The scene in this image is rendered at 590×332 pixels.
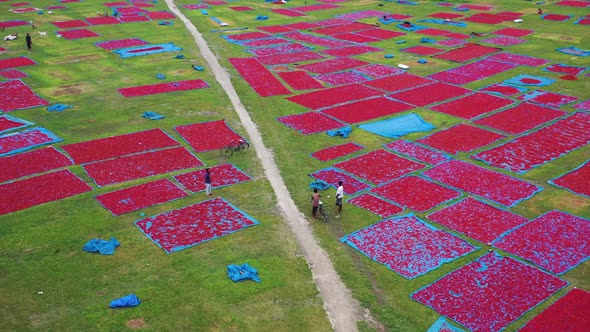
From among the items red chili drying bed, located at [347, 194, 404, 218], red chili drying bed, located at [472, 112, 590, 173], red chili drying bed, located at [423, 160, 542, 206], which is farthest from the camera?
red chili drying bed, located at [472, 112, 590, 173]

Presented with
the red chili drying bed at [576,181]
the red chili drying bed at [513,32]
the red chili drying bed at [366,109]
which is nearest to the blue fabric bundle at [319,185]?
the red chili drying bed at [366,109]

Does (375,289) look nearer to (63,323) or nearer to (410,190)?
(410,190)

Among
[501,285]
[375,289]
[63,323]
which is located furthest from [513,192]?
[63,323]

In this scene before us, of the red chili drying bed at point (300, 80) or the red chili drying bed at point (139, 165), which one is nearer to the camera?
the red chili drying bed at point (139, 165)

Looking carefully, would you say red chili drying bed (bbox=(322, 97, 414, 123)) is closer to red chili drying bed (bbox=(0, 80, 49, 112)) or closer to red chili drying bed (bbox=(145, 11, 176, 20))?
red chili drying bed (bbox=(0, 80, 49, 112))

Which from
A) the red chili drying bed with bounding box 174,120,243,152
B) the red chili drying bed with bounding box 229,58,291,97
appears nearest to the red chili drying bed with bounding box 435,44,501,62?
the red chili drying bed with bounding box 229,58,291,97

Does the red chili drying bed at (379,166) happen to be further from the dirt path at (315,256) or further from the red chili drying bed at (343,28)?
the red chili drying bed at (343,28)

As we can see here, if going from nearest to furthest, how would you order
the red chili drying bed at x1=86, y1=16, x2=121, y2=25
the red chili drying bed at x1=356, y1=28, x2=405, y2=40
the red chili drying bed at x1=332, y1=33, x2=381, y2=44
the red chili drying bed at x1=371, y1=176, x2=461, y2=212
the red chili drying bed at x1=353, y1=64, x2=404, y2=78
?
the red chili drying bed at x1=371, y1=176, x2=461, y2=212 → the red chili drying bed at x1=353, y1=64, x2=404, y2=78 → the red chili drying bed at x1=332, y1=33, x2=381, y2=44 → the red chili drying bed at x1=356, y1=28, x2=405, y2=40 → the red chili drying bed at x1=86, y1=16, x2=121, y2=25
